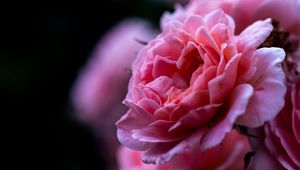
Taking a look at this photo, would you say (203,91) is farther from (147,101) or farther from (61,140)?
(61,140)

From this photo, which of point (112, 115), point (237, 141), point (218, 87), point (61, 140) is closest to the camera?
point (218, 87)

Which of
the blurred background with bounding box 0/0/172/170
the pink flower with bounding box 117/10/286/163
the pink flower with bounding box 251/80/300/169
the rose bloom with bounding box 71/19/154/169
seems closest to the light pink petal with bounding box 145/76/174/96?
the pink flower with bounding box 117/10/286/163

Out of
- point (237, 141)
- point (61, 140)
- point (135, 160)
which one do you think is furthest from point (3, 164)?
point (237, 141)

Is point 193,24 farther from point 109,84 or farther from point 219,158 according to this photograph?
point 109,84


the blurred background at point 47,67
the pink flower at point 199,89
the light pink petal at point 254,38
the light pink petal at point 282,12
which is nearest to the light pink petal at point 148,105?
the pink flower at point 199,89

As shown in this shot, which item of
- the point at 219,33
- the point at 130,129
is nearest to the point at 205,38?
the point at 219,33

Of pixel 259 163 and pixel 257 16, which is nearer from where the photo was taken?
pixel 259 163
